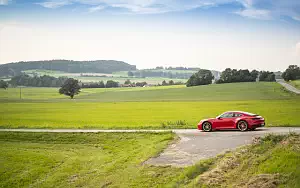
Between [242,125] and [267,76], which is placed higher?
[267,76]

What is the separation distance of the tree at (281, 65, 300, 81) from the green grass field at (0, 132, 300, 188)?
90597mm

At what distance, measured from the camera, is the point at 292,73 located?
367ft

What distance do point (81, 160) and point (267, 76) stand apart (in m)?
126

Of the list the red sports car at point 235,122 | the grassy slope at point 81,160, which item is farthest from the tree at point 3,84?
the red sports car at point 235,122

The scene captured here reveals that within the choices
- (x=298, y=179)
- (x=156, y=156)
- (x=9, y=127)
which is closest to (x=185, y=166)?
(x=156, y=156)

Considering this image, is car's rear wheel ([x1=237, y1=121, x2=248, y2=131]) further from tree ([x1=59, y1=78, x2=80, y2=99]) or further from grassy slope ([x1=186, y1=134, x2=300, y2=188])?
tree ([x1=59, y1=78, x2=80, y2=99])

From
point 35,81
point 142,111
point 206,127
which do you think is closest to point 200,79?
point 35,81

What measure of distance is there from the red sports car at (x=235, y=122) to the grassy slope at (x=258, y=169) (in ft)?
32.8

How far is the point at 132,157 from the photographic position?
20.5 metres

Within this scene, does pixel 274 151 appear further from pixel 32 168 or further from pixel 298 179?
pixel 32 168

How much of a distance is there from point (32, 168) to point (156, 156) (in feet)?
23.8

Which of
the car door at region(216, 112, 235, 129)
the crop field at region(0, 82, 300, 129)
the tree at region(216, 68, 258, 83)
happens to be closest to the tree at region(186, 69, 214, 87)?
the tree at region(216, 68, 258, 83)

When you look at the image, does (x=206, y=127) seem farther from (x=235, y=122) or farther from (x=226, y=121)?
(x=235, y=122)

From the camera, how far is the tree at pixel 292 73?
10765 centimetres
